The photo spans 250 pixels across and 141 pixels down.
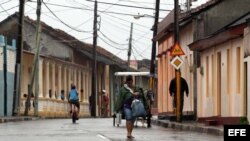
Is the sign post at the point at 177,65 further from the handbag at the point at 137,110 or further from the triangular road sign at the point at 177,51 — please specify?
the handbag at the point at 137,110

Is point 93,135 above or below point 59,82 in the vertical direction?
below

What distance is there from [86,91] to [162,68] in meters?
23.8

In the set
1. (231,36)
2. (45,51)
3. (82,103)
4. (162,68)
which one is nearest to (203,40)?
(231,36)

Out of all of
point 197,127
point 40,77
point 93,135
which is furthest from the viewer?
point 40,77

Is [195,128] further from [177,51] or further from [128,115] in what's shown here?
[128,115]

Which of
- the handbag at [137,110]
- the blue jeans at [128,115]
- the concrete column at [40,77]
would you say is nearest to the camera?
the handbag at [137,110]

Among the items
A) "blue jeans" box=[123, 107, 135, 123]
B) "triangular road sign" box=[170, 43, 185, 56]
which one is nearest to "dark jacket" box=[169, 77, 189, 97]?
"triangular road sign" box=[170, 43, 185, 56]

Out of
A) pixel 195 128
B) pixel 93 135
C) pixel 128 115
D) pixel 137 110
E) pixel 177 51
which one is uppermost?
pixel 177 51

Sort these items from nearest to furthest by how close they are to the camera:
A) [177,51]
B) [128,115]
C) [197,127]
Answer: [128,115], [197,127], [177,51]

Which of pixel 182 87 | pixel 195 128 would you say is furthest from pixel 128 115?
pixel 182 87

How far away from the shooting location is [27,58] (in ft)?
165

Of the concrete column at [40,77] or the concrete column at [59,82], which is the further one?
the concrete column at [59,82]

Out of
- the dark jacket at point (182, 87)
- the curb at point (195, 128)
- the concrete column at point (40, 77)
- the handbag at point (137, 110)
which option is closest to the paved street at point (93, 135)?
the curb at point (195, 128)

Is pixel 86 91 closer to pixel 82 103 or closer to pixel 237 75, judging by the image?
pixel 82 103
